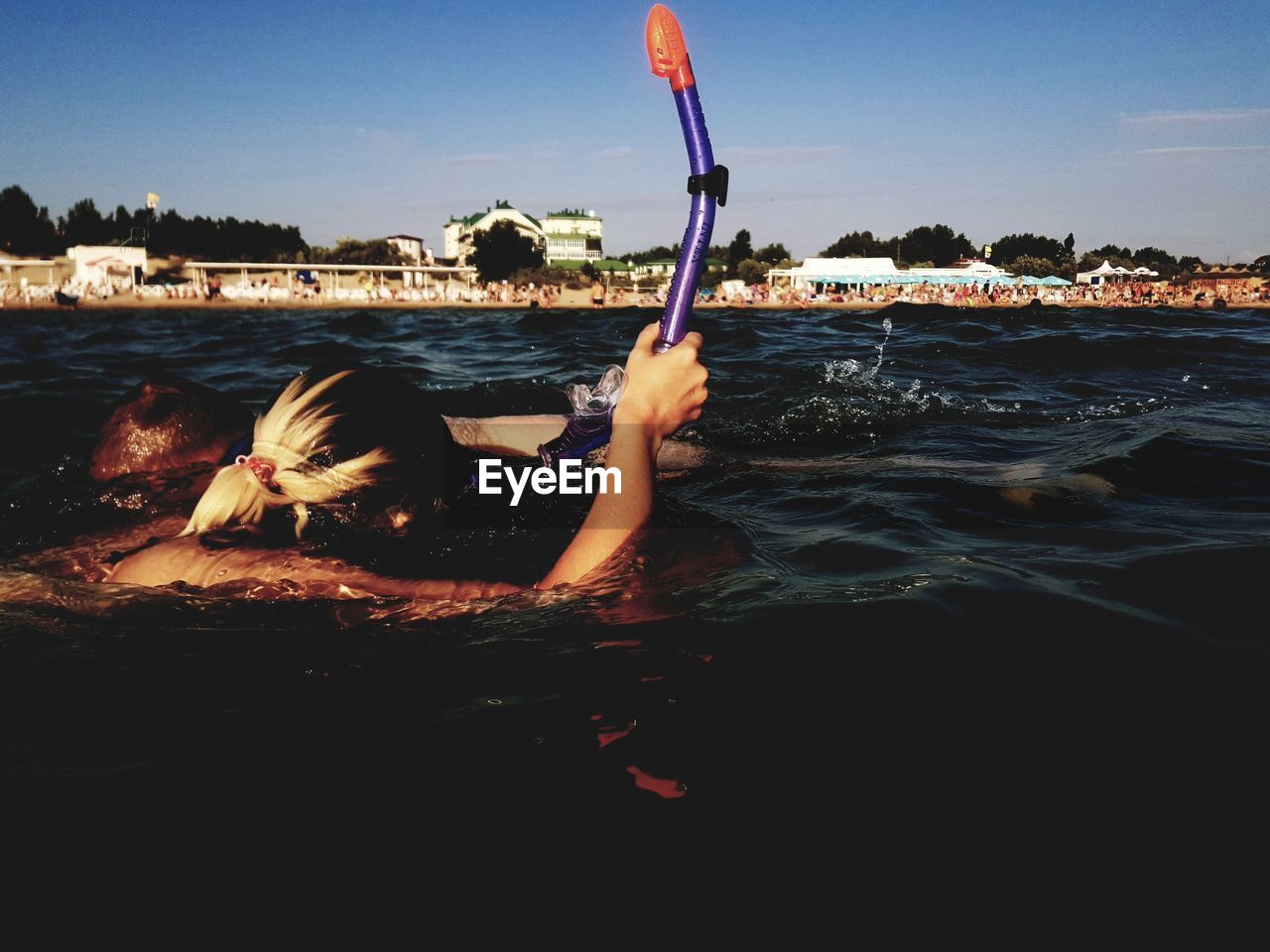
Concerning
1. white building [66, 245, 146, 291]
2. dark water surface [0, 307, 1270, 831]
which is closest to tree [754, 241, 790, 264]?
white building [66, 245, 146, 291]

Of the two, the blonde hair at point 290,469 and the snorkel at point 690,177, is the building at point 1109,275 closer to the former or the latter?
the snorkel at point 690,177

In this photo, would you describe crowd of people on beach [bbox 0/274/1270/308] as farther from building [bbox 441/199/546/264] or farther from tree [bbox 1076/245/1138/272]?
building [bbox 441/199/546/264]

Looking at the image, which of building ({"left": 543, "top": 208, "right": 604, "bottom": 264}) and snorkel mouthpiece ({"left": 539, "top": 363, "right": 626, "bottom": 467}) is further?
building ({"left": 543, "top": 208, "right": 604, "bottom": 264})

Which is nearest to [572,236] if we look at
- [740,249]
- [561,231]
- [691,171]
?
[561,231]

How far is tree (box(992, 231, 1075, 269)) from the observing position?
111250 mm

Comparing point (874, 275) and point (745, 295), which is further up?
point (874, 275)

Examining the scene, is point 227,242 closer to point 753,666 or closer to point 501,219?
point 501,219

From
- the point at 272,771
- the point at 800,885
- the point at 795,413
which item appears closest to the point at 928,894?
the point at 800,885

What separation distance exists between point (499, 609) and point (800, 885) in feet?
4.43

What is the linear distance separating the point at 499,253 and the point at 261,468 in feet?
255

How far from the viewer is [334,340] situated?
12750 millimetres

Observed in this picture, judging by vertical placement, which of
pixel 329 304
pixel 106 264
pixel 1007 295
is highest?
pixel 106 264

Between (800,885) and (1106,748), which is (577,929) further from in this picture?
(1106,748)

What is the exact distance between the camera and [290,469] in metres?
2.50
